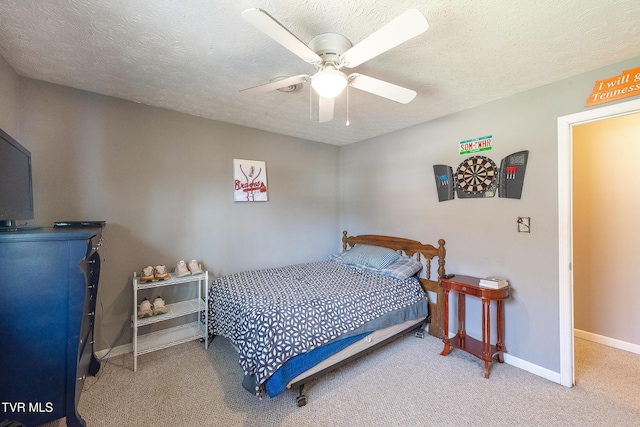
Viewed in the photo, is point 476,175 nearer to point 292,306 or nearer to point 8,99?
point 292,306

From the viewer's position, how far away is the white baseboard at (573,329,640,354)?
260 cm

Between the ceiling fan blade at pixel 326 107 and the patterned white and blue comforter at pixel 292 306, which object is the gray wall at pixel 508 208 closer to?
the patterned white and blue comforter at pixel 292 306

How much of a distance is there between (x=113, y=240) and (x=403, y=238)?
3.17 metres

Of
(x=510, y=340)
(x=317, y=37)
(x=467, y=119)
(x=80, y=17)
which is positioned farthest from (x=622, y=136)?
(x=80, y=17)

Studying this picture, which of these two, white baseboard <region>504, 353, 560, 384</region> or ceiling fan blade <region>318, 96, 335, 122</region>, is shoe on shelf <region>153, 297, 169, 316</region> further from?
white baseboard <region>504, 353, 560, 384</region>

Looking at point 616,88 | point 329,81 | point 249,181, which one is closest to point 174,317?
point 249,181

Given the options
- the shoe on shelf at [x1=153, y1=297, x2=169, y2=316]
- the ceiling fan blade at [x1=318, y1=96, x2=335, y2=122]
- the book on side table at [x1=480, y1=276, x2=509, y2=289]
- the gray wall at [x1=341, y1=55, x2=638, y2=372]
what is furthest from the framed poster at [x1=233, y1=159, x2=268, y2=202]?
the book on side table at [x1=480, y1=276, x2=509, y2=289]

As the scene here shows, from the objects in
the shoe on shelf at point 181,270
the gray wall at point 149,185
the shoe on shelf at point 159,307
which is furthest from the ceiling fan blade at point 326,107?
the shoe on shelf at point 159,307

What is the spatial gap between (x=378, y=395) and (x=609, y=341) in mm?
2639

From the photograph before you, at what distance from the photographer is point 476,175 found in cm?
271

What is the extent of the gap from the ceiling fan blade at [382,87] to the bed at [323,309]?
5.40 feet

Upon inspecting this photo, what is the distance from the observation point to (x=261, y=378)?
1773 millimetres

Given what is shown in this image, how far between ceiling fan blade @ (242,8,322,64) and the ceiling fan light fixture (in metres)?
0.11

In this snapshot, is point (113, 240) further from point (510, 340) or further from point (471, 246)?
point (510, 340)
